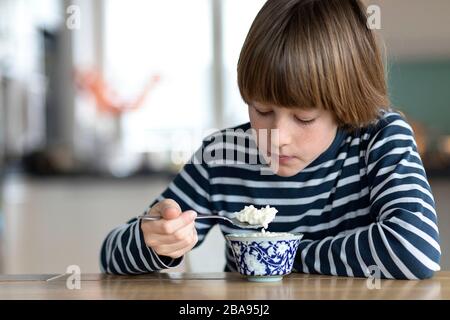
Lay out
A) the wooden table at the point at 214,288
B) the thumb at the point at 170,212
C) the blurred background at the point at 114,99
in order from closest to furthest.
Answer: the wooden table at the point at 214,288 < the thumb at the point at 170,212 < the blurred background at the point at 114,99

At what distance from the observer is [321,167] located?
1.39m

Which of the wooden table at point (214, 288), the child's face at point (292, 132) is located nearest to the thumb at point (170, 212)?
the wooden table at point (214, 288)

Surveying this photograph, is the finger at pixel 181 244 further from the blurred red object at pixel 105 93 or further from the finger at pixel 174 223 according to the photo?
the blurred red object at pixel 105 93

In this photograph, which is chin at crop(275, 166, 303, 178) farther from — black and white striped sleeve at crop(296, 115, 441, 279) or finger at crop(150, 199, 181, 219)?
finger at crop(150, 199, 181, 219)

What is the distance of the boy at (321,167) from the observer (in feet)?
3.76

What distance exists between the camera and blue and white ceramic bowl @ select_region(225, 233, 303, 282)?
3.58ft

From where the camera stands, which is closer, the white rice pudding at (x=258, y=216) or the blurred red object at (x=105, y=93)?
the white rice pudding at (x=258, y=216)

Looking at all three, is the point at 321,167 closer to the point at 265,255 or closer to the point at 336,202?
the point at 336,202

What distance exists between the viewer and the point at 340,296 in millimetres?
923

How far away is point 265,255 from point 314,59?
349 mm

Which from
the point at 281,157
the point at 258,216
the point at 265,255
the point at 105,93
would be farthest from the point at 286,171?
the point at 105,93

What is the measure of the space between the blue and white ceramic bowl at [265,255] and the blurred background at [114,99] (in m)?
2.08

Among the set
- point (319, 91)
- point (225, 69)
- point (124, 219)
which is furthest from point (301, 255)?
point (225, 69)
